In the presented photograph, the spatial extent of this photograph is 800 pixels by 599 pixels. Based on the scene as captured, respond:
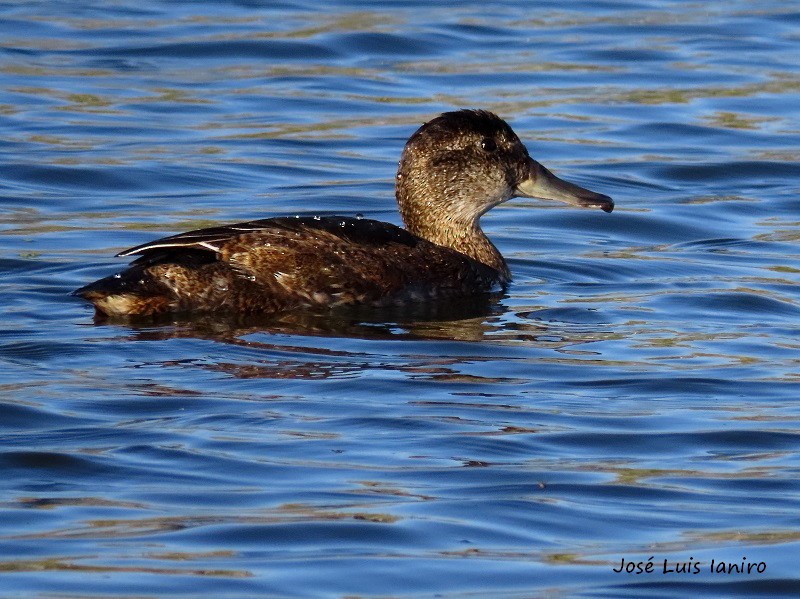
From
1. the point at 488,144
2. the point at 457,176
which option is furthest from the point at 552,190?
the point at 457,176

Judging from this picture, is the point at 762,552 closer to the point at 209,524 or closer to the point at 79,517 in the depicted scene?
the point at 209,524

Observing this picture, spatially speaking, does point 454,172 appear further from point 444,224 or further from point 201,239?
point 201,239

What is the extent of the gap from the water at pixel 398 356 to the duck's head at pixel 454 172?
519 millimetres

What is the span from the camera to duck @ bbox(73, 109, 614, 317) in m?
8.73

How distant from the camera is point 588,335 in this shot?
8805 millimetres

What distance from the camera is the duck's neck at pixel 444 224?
10.2 meters

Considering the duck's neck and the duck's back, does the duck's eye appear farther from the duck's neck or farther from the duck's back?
the duck's back

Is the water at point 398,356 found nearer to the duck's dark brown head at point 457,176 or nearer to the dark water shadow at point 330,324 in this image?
the dark water shadow at point 330,324

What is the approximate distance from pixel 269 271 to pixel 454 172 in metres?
1.66

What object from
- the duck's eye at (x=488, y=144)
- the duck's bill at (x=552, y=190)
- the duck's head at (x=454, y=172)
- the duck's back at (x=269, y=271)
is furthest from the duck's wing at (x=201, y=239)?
the duck's bill at (x=552, y=190)

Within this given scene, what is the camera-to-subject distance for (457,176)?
400 inches

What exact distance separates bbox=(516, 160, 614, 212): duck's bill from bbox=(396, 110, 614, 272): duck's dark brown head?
118mm

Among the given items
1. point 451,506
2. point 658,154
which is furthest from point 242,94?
point 451,506

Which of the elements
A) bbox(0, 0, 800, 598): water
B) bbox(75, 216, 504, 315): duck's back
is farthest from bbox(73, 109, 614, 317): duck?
bbox(0, 0, 800, 598): water
